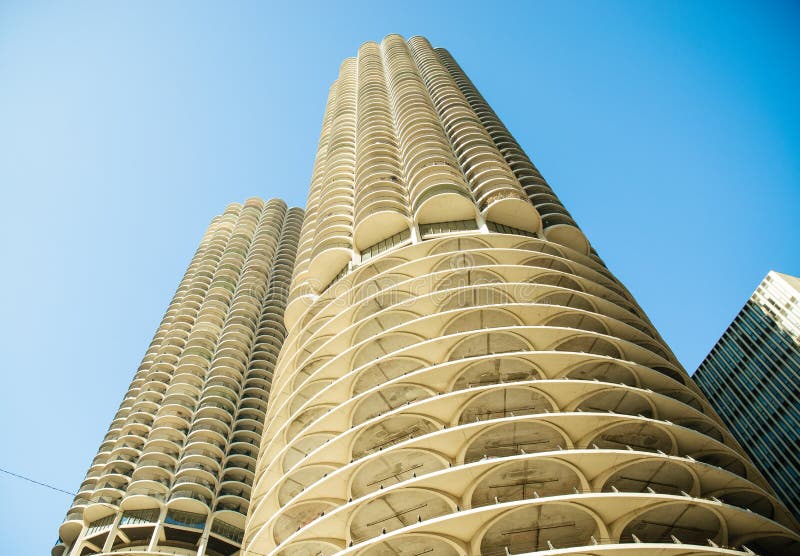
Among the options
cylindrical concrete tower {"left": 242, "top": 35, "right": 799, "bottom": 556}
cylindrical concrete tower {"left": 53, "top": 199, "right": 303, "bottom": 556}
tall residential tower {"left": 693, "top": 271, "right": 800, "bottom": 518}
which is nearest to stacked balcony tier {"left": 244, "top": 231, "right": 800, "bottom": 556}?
cylindrical concrete tower {"left": 242, "top": 35, "right": 799, "bottom": 556}

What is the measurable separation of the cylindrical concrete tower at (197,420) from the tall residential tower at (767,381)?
64080 mm

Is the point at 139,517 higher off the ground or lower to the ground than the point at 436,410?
higher

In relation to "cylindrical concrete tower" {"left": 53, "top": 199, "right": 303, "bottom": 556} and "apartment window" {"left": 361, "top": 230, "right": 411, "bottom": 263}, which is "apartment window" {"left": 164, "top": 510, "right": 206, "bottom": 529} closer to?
"cylindrical concrete tower" {"left": 53, "top": 199, "right": 303, "bottom": 556}

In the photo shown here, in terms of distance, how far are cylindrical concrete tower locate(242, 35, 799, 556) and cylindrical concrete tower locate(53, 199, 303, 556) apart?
2235 cm

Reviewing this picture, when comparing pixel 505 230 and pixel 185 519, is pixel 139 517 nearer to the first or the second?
pixel 185 519

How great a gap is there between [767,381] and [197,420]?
240ft

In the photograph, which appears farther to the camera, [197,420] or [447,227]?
[197,420]

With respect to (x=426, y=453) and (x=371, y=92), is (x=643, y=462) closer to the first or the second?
(x=426, y=453)

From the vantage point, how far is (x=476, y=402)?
25.7 meters

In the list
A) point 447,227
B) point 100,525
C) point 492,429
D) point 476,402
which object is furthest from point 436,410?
point 100,525

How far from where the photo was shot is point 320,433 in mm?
28781

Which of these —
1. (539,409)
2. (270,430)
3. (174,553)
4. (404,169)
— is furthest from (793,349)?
(174,553)

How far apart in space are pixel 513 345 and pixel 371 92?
43.0 m

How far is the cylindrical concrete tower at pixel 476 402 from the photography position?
20578mm
